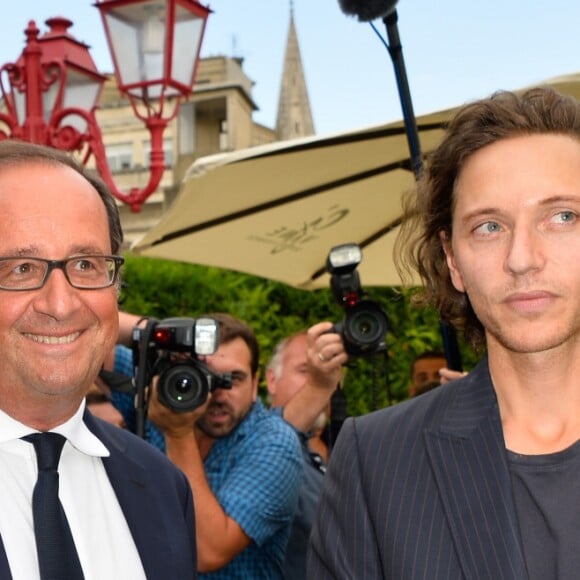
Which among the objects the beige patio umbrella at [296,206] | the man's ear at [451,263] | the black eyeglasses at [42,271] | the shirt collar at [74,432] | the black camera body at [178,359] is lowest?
the shirt collar at [74,432]

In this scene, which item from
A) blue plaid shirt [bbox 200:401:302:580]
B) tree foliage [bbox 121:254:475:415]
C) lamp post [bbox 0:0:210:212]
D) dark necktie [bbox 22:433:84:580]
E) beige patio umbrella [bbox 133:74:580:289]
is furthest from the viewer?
tree foliage [bbox 121:254:475:415]

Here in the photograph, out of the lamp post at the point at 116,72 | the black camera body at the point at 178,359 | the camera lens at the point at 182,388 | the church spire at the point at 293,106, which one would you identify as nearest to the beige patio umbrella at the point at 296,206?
the black camera body at the point at 178,359

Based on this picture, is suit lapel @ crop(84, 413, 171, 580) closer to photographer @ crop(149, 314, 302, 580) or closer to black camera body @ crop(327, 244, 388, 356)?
photographer @ crop(149, 314, 302, 580)

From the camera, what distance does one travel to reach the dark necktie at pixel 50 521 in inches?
80.5

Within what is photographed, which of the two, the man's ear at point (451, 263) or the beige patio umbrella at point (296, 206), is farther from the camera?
the beige patio umbrella at point (296, 206)

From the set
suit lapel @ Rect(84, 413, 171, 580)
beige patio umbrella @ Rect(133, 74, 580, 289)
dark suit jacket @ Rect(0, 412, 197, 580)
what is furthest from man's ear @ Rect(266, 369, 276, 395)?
suit lapel @ Rect(84, 413, 171, 580)

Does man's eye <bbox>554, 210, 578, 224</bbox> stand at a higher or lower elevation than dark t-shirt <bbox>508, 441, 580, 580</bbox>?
higher

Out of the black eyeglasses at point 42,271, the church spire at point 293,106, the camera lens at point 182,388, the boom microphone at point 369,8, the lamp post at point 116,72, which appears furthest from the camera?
the church spire at point 293,106

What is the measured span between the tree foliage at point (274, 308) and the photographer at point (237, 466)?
354 centimetres

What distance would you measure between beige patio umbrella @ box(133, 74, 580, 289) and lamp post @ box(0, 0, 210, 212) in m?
1.36

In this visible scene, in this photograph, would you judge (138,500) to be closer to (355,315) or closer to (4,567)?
(4,567)

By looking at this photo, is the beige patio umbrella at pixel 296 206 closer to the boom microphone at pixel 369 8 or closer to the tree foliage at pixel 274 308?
the boom microphone at pixel 369 8

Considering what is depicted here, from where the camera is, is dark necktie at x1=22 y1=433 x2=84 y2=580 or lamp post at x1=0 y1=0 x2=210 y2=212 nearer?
dark necktie at x1=22 y1=433 x2=84 y2=580

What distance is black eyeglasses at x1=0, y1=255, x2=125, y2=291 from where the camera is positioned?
2154mm
